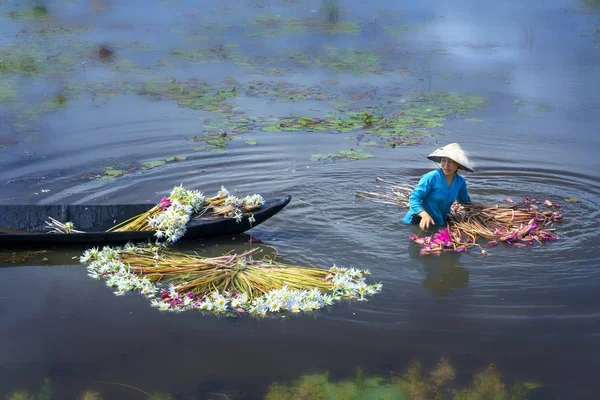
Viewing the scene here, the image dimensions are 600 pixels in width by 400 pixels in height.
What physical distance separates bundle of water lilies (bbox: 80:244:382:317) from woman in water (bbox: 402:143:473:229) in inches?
40.9

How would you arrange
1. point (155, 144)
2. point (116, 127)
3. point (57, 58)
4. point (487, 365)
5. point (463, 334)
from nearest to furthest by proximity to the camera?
point (487, 365) < point (463, 334) < point (155, 144) < point (116, 127) < point (57, 58)

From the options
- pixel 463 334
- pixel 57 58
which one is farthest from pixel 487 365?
pixel 57 58

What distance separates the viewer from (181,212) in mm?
6441

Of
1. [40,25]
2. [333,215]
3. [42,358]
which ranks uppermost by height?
[40,25]

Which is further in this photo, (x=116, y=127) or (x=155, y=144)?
(x=116, y=127)

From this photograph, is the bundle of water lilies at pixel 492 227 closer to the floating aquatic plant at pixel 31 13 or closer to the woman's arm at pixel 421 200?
the woman's arm at pixel 421 200

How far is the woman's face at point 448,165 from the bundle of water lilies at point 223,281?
1277mm

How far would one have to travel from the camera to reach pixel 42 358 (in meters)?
5.03

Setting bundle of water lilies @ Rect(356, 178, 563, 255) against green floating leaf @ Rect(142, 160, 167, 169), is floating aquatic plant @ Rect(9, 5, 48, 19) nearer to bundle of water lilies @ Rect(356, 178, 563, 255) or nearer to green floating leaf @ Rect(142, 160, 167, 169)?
green floating leaf @ Rect(142, 160, 167, 169)

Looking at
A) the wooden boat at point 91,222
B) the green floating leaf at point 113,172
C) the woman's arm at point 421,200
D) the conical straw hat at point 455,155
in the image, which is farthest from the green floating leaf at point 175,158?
the conical straw hat at point 455,155

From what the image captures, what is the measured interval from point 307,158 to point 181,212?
3065mm

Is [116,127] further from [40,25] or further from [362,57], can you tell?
[40,25]

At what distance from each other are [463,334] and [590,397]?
983mm

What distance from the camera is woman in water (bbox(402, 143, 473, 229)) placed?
6.71 meters
